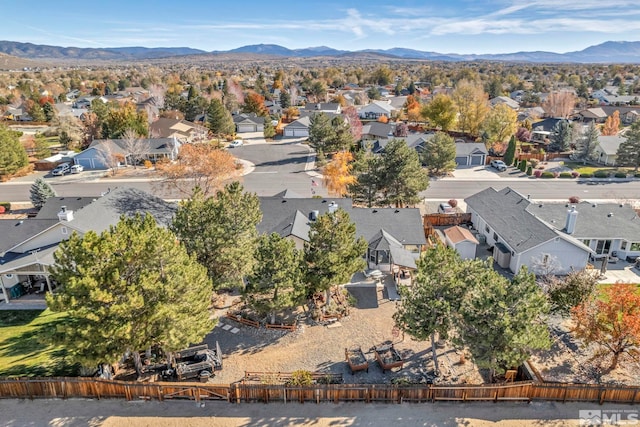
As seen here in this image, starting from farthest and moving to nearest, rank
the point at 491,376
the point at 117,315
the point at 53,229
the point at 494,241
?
the point at 494,241 → the point at 53,229 → the point at 491,376 → the point at 117,315

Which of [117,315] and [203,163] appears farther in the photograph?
[203,163]

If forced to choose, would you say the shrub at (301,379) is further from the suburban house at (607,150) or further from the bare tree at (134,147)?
the suburban house at (607,150)

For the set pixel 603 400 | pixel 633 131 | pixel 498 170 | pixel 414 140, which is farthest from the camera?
pixel 414 140

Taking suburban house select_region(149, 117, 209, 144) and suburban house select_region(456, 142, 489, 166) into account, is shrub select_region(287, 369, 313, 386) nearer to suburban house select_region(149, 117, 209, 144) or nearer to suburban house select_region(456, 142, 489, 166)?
suburban house select_region(456, 142, 489, 166)

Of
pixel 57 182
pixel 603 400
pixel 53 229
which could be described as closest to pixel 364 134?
pixel 57 182

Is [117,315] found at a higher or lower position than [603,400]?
higher

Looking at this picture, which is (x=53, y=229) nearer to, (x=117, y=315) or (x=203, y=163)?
(x=117, y=315)

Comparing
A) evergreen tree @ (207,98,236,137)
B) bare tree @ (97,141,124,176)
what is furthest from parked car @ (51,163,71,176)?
evergreen tree @ (207,98,236,137)
